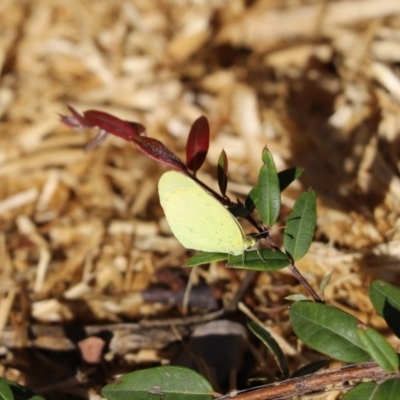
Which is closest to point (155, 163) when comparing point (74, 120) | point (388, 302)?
point (74, 120)

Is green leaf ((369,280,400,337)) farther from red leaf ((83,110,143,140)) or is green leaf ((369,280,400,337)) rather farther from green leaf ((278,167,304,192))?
red leaf ((83,110,143,140))

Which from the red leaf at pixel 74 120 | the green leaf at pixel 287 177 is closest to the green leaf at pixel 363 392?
the green leaf at pixel 287 177

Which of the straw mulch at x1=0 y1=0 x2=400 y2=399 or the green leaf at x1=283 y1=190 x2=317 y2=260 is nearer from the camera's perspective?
the green leaf at x1=283 y1=190 x2=317 y2=260

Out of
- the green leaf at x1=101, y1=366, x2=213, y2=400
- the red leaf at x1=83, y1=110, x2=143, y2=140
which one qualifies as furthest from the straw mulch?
the red leaf at x1=83, y1=110, x2=143, y2=140

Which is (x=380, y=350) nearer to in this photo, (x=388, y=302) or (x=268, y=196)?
(x=388, y=302)

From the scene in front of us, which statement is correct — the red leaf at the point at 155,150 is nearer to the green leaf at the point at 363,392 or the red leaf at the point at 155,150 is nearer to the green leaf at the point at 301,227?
the green leaf at the point at 301,227

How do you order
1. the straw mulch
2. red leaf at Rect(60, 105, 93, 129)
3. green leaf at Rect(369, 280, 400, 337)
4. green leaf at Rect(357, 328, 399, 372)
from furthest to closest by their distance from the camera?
the straw mulch → red leaf at Rect(60, 105, 93, 129) → green leaf at Rect(369, 280, 400, 337) → green leaf at Rect(357, 328, 399, 372)

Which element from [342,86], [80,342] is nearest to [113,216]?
[80,342]
